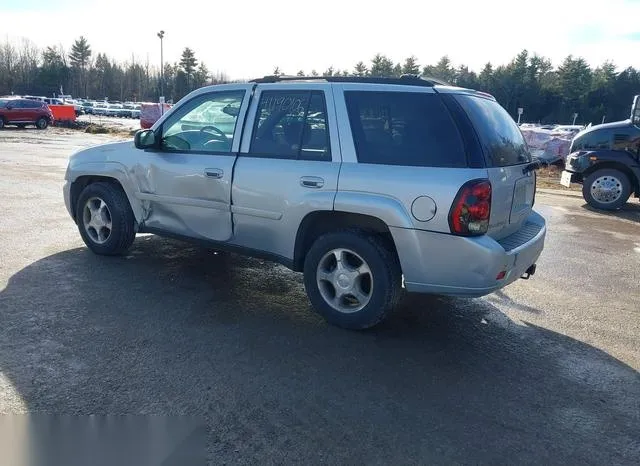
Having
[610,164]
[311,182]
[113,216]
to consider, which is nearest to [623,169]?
[610,164]

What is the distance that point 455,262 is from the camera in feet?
12.3

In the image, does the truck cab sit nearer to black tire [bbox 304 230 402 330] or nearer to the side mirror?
black tire [bbox 304 230 402 330]

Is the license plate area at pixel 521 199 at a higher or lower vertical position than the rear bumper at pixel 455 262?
higher

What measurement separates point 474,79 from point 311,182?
83797 mm

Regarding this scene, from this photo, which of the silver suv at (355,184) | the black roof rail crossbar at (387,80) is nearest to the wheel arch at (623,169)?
the silver suv at (355,184)

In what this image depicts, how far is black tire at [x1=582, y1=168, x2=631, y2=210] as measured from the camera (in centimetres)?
1078

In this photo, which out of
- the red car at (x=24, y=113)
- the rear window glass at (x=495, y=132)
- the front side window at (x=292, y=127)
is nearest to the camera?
the rear window glass at (x=495, y=132)

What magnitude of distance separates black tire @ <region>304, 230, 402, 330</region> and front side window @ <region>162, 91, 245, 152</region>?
1371mm

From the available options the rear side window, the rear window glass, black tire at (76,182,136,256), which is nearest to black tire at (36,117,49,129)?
black tire at (76,182,136,256)

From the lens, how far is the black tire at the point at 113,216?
561 cm

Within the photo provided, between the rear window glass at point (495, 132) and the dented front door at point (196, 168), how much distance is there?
203 cm

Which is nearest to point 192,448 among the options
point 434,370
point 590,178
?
point 434,370

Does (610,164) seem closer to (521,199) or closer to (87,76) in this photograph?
(521,199)

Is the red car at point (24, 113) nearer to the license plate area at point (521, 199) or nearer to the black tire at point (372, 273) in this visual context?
the black tire at point (372, 273)
